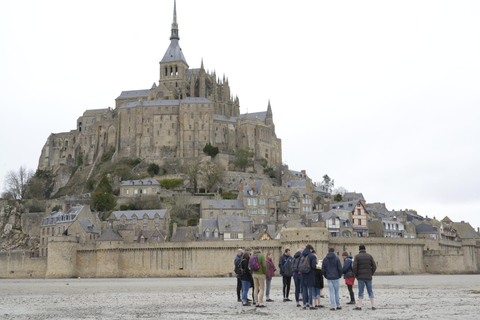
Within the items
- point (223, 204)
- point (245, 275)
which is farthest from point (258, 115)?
point (245, 275)

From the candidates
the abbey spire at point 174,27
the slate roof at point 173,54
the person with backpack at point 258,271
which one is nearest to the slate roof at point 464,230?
the slate roof at point 173,54

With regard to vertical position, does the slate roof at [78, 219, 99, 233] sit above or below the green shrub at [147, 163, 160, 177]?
below

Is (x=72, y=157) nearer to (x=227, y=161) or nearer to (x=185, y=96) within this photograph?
(x=185, y=96)

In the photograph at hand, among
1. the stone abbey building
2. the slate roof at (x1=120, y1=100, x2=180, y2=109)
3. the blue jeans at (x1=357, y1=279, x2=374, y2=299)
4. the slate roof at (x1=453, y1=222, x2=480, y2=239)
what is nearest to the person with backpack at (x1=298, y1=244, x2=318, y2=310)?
the blue jeans at (x1=357, y1=279, x2=374, y2=299)

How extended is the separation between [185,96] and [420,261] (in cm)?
5808

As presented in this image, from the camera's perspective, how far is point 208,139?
102 m

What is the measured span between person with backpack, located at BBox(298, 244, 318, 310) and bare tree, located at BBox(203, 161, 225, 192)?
6911cm

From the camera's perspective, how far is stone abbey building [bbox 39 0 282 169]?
10256 cm

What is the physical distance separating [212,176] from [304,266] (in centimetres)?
6998

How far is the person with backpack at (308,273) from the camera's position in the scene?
2047cm

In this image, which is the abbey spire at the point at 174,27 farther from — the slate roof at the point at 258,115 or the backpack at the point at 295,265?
the backpack at the point at 295,265

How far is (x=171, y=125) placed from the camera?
103 m

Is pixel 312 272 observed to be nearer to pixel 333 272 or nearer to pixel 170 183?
pixel 333 272

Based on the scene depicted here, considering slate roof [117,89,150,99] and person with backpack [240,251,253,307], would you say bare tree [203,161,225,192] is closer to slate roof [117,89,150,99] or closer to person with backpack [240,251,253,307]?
slate roof [117,89,150,99]
